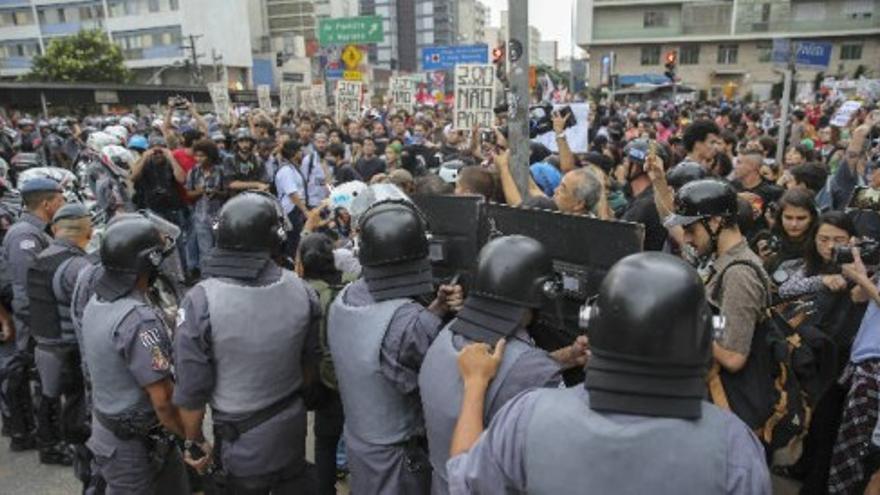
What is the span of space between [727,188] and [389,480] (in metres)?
2.02

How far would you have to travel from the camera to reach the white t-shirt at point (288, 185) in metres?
8.00

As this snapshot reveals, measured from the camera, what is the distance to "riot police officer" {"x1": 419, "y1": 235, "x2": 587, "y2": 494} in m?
2.04

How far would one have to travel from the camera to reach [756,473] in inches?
55.7

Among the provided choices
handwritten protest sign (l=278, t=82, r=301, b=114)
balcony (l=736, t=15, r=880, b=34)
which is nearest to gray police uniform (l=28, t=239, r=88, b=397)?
handwritten protest sign (l=278, t=82, r=301, b=114)

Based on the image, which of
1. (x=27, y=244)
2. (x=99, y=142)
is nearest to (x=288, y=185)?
(x=99, y=142)

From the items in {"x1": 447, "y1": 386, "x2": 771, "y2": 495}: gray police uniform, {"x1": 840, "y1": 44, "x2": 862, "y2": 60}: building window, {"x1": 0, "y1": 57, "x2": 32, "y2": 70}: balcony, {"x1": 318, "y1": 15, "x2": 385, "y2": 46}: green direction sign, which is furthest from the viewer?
{"x1": 0, "y1": 57, "x2": 32, "y2": 70}: balcony

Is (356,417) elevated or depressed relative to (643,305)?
depressed

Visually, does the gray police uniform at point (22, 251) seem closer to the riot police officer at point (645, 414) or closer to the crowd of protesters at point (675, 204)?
the crowd of protesters at point (675, 204)

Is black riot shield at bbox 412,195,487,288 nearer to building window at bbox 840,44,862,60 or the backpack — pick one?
the backpack

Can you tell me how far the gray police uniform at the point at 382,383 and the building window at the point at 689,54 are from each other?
58097mm

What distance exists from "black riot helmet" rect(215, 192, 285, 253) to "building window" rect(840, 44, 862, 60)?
193 feet

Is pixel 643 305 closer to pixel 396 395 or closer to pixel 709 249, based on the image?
pixel 396 395

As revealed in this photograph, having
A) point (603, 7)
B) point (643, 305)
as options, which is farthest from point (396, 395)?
point (603, 7)

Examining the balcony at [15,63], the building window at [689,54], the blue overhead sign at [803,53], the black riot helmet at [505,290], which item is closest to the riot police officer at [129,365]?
the black riot helmet at [505,290]
